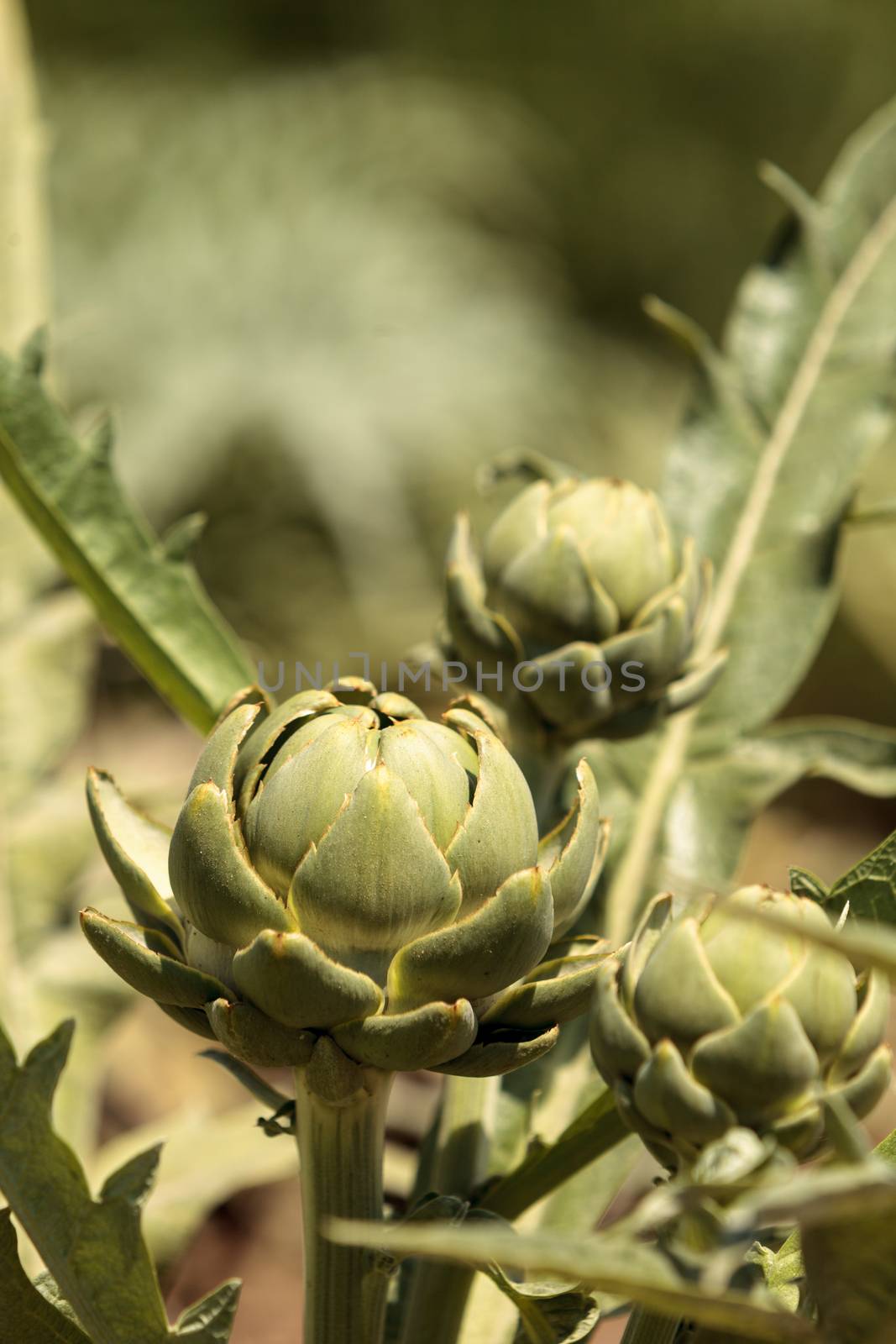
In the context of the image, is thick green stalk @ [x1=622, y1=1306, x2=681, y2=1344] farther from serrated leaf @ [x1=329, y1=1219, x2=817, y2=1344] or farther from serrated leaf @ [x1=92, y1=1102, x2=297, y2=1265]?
serrated leaf @ [x1=92, y1=1102, x2=297, y2=1265]

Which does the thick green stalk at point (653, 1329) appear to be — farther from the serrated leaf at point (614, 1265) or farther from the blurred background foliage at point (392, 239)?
the blurred background foliage at point (392, 239)

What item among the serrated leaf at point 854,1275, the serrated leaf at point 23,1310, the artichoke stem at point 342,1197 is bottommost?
the serrated leaf at point 23,1310

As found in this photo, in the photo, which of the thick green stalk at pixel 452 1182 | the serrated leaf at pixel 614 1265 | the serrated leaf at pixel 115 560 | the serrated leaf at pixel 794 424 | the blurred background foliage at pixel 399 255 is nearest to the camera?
the serrated leaf at pixel 614 1265

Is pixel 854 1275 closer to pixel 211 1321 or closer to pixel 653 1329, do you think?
pixel 653 1329

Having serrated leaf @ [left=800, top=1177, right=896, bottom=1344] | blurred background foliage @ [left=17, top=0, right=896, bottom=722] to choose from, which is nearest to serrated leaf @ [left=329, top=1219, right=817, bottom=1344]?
serrated leaf @ [left=800, top=1177, right=896, bottom=1344]

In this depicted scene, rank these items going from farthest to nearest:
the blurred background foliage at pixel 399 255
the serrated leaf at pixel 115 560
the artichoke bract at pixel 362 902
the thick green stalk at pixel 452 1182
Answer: the blurred background foliage at pixel 399 255 < the serrated leaf at pixel 115 560 < the thick green stalk at pixel 452 1182 < the artichoke bract at pixel 362 902

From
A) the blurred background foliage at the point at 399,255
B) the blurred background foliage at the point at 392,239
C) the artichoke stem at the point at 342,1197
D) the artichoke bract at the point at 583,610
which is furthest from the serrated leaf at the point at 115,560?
the blurred background foliage at the point at 392,239

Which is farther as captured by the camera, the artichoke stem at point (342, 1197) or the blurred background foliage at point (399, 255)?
the blurred background foliage at point (399, 255)
